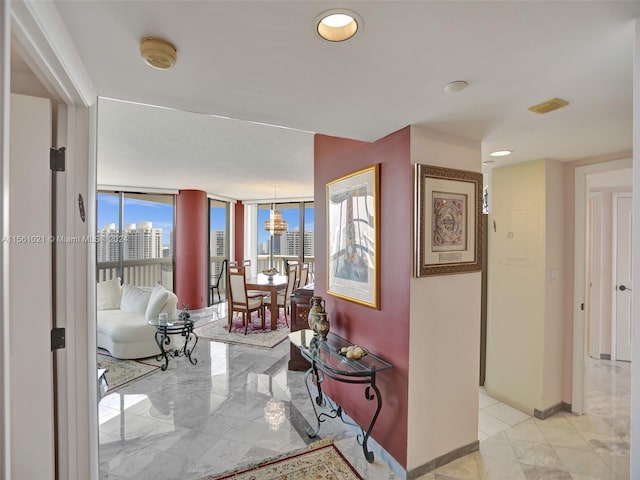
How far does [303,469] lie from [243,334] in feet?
10.0

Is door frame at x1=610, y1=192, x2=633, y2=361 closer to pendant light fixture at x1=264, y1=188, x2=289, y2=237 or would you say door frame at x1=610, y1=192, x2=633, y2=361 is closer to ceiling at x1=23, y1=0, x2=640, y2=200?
ceiling at x1=23, y1=0, x2=640, y2=200

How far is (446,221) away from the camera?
202cm

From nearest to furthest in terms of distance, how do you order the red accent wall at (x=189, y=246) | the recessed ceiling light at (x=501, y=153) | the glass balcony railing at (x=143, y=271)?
the recessed ceiling light at (x=501, y=153), the glass balcony railing at (x=143, y=271), the red accent wall at (x=189, y=246)

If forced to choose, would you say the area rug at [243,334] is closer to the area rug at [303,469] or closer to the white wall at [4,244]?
the area rug at [303,469]

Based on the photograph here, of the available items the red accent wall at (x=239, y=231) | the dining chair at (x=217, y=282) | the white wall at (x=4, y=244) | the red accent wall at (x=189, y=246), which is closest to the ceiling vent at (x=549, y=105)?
the white wall at (x=4, y=244)

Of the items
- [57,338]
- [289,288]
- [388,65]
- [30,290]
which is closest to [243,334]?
[289,288]

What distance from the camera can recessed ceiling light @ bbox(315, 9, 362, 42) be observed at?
3.20 feet

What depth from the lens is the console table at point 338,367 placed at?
197 centimetres

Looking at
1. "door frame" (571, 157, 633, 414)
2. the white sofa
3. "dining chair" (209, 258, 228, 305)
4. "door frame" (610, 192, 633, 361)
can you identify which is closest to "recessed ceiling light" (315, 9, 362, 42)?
"door frame" (571, 157, 633, 414)

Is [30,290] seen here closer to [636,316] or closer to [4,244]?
[4,244]

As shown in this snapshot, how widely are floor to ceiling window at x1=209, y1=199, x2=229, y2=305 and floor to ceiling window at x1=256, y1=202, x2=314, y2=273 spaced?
0.85m

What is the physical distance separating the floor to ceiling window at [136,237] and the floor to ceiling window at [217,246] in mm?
939

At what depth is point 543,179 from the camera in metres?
2.66

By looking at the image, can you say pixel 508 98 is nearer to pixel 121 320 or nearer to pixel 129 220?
pixel 121 320
